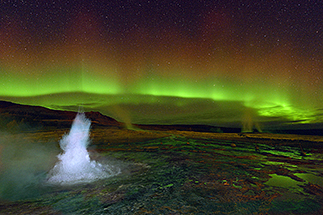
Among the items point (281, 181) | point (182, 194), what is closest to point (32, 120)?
point (182, 194)

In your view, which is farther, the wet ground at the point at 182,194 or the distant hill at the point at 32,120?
the distant hill at the point at 32,120

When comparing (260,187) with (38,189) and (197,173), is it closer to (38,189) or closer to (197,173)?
(197,173)

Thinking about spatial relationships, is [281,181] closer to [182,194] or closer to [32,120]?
[182,194]

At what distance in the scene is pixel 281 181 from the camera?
954 cm

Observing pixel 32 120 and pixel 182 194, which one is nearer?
pixel 182 194

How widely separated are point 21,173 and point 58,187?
15.2 feet

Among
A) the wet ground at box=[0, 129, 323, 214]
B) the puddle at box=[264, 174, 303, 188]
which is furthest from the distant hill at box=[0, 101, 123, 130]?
the puddle at box=[264, 174, 303, 188]

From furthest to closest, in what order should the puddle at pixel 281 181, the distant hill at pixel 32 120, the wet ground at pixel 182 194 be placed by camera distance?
the distant hill at pixel 32 120 → the puddle at pixel 281 181 → the wet ground at pixel 182 194

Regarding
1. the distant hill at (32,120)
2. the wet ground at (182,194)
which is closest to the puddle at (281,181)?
the wet ground at (182,194)

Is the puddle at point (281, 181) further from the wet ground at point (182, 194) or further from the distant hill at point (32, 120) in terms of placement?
the distant hill at point (32, 120)

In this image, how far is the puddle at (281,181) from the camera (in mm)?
9036

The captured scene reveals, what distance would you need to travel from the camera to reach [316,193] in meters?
7.90

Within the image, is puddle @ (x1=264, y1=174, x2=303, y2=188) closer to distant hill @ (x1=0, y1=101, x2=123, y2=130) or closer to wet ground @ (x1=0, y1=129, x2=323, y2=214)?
wet ground @ (x1=0, y1=129, x2=323, y2=214)

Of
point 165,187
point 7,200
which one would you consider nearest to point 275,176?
point 165,187
